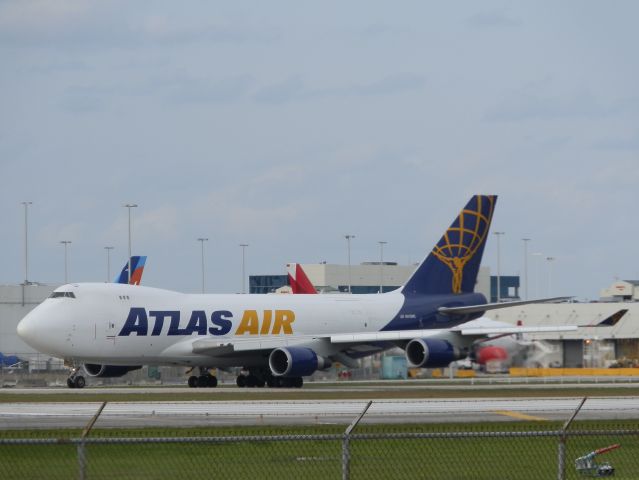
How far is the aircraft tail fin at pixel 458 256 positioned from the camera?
2817 inches

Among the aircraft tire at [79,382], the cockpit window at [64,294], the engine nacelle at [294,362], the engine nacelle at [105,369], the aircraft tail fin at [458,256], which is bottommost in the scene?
the aircraft tire at [79,382]

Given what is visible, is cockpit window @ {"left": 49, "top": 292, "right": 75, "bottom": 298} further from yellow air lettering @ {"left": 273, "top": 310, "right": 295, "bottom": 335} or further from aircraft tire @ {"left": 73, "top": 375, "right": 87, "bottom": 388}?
yellow air lettering @ {"left": 273, "top": 310, "right": 295, "bottom": 335}

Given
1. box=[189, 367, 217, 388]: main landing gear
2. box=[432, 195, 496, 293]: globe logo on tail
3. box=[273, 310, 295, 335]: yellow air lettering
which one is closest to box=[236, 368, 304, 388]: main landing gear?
box=[189, 367, 217, 388]: main landing gear

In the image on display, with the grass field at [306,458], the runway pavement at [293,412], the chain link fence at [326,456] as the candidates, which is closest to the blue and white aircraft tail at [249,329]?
the runway pavement at [293,412]

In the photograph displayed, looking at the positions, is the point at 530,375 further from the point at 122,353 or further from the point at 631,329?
the point at 122,353

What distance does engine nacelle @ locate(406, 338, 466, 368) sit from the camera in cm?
6191

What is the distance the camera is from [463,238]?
72.8m

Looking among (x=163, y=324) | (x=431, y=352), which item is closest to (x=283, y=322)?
(x=163, y=324)

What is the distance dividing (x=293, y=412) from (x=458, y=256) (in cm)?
3623

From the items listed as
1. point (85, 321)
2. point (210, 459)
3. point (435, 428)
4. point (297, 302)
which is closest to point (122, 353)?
point (85, 321)

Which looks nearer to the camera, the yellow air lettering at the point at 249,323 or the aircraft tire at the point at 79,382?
the aircraft tire at the point at 79,382

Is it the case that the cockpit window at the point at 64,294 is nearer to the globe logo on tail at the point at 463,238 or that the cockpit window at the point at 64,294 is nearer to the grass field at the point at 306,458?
the globe logo on tail at the point at 463,238

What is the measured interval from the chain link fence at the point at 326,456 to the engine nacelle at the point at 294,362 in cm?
3111

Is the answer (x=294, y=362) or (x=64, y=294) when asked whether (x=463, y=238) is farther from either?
(x=64, y=294)
